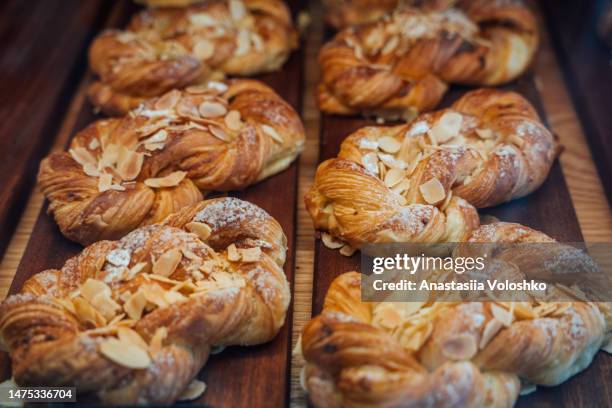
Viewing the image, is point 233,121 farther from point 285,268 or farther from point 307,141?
point 285,268

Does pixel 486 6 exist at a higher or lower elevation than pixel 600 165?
higher

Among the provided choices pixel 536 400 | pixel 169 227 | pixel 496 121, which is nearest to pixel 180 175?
pixel 169 227

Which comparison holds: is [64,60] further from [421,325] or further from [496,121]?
[421,325]

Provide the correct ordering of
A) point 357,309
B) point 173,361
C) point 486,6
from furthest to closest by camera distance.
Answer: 1. point 486,6
2. point 357,309
3. point 173,361

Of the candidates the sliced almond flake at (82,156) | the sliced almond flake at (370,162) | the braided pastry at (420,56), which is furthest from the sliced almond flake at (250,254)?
the braided pastry at (420,56)

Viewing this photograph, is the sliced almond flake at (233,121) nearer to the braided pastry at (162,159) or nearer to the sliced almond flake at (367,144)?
the braided pastry at (162,159)

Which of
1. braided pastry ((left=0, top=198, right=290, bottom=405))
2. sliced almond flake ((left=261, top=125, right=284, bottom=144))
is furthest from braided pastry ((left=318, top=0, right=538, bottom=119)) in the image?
braided pastry ((left=0, top=198, right=290, bottom=405))
